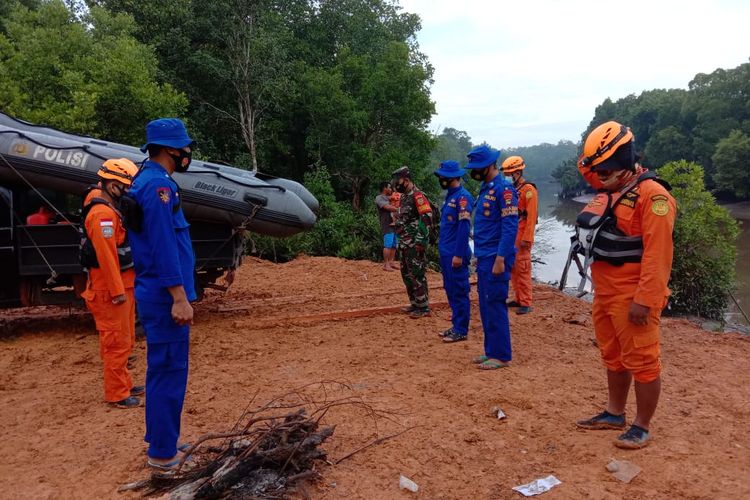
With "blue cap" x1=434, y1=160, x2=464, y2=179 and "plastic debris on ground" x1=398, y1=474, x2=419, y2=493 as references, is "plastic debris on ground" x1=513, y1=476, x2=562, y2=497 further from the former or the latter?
"blue cap" x1=434, y1=160, x2=464, y2=179

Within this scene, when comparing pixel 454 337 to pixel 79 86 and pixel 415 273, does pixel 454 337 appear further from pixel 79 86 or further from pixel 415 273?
pixel 79 86

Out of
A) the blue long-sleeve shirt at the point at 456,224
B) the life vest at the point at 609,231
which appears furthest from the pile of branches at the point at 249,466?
the blue long-sleeve shirt at the point at 456,224

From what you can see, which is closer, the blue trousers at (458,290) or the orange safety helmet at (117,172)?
the orange safety helmet at (117,172)

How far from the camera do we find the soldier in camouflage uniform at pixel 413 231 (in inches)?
255

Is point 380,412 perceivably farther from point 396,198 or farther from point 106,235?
point 396,198

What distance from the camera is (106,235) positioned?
3.89 meters

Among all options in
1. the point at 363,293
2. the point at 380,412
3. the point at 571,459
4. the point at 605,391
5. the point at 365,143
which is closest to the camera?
the point at 571,459

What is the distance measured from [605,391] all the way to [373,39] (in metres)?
20.9

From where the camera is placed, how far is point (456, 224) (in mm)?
5535

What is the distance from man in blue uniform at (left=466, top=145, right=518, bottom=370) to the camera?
15.1 ft

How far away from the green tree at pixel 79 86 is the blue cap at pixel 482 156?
28.8 ft

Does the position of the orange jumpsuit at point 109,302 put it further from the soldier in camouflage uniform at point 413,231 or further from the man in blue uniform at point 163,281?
the soldier in camouflage uniform at point 413,231

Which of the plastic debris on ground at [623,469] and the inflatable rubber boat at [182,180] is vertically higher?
the inflatable rubber boat at [182,180]

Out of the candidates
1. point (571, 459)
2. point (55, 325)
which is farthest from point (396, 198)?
point (571, 459)
